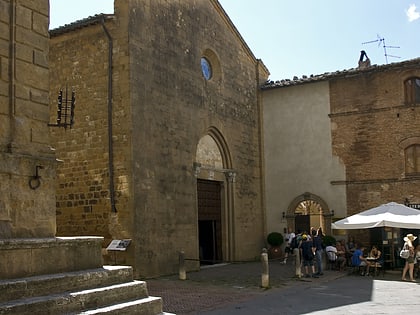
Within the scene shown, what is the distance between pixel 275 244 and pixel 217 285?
306 inches

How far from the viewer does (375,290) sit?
42.2ft

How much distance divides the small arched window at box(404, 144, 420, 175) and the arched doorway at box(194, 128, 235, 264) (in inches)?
254

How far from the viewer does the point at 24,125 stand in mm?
6504

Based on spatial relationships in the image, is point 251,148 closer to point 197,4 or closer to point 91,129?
point 197,4

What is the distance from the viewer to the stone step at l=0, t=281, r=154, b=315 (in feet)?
17.0

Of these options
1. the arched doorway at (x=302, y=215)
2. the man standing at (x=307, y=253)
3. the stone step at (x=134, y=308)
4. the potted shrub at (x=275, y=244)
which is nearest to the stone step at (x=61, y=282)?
the stone step at (x=134, y=308)

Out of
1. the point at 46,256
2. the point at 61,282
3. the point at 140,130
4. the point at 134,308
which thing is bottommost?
the point at 134,308

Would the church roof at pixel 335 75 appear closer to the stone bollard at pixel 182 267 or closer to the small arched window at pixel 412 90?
the small arched window at pixel 412 90

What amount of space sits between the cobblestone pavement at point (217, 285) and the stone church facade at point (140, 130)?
39.7 inches

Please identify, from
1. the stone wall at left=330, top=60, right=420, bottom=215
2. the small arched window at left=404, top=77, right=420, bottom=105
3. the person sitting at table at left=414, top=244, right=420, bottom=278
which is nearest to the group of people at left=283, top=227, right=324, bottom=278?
the person sitting at table at left=414, top=244, right=420, bottom=278

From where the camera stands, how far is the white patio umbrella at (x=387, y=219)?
50.6 feet

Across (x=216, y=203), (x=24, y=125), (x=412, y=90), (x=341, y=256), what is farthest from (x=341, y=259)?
(x=24, y=125)

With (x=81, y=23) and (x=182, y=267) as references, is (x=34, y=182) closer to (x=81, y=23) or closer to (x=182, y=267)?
(x=182, y=267)

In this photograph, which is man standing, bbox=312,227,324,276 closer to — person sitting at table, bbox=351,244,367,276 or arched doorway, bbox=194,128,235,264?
person sitting at table, bbox=351,244,367,276
